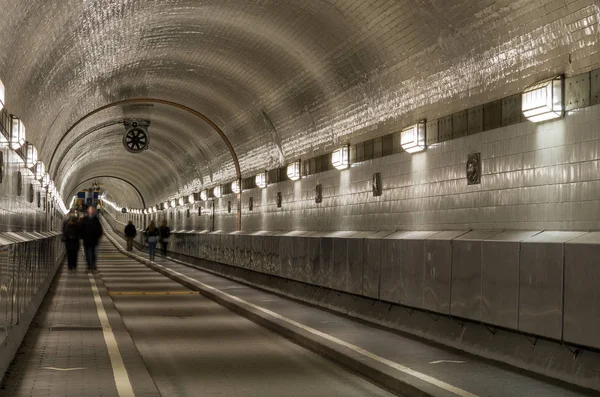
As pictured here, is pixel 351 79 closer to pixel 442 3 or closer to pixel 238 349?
pixel 442 3

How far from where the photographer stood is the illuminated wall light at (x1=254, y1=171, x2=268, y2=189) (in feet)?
90.2

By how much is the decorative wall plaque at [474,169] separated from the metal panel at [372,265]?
270 centimetres

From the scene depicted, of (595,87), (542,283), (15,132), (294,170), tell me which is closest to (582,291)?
(542,283)

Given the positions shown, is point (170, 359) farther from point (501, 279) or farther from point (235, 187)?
point (235, 187)

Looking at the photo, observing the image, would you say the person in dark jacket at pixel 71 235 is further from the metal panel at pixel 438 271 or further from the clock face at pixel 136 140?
the metal panel at pixel 438 271

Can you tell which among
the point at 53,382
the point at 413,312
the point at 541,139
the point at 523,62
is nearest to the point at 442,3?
the point at 523,62

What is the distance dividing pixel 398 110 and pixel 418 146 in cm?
144

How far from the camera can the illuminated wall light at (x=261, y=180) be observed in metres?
27.5

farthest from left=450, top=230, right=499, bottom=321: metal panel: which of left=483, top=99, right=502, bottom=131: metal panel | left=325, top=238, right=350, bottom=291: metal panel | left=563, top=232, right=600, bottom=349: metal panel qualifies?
left=325, top=238, right=350, bottom=291: metal panel

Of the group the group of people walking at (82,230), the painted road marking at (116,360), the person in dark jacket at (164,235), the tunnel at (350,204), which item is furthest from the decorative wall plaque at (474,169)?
the person in dark jacket at (164,235)

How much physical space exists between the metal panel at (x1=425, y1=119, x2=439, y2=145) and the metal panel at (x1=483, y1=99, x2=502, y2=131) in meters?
1.85

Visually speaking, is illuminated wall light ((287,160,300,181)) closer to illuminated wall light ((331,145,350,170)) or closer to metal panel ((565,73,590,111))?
illuminated wall light ((331,145,350,170))

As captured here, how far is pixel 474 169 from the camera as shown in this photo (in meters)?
13.1

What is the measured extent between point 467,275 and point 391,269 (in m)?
3.09
